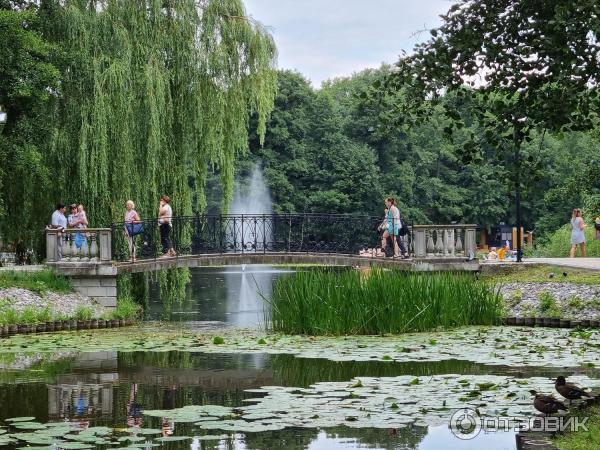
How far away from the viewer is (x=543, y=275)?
2492cm

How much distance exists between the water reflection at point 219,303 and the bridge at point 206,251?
1.13m

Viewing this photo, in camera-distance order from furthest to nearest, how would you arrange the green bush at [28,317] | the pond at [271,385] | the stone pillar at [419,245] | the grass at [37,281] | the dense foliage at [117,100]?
the stone pillar at [419,245]
the dense foliage at [117,100]
the grass at [37,281]
the green bush at [28,317]
the pond at [271,385]

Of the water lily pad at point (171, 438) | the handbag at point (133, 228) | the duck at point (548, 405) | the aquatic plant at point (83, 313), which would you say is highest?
the handbag at point (133, 228)

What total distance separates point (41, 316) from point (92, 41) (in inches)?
283

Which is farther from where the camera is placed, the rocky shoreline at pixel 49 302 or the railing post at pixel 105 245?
the railing post at pixel 105 245

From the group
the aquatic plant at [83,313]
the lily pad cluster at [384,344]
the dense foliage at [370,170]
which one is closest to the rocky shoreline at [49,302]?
the aquatic plant at [83,313]

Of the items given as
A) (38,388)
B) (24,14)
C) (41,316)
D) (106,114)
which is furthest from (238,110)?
(38,388)

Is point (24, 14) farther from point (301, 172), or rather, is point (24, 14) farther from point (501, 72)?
point (301, 172)

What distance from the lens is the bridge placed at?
24.9 m

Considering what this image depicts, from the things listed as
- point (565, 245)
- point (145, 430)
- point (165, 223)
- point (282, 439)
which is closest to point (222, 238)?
point (165, 223)

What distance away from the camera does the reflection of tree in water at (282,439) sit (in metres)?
9.20

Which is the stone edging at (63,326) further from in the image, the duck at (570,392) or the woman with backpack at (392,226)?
the duck at (570,392)

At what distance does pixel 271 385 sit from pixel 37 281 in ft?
39.1

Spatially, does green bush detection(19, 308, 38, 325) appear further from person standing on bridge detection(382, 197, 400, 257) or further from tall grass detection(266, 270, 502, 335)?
person standing on bridge detection(382, 197, 400, 257)
